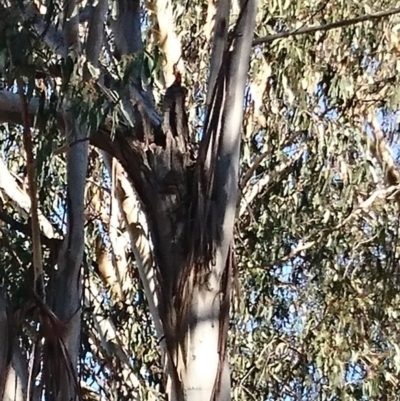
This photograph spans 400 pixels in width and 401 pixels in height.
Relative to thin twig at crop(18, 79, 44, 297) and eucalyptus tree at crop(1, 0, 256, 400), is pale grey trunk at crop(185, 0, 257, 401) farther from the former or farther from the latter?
thin twig at crop(18, 79, 44, 297)

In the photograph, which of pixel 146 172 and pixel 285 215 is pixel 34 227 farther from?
pixel 285 215

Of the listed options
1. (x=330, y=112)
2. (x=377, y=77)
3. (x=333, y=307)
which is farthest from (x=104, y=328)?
(x=377, y=77)

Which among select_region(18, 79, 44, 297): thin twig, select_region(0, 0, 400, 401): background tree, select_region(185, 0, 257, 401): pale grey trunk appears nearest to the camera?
select_region(185, 0, 257, 401): pale grey trunk

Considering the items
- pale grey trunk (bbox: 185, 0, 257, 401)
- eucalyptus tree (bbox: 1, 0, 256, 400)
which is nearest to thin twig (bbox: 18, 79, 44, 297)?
eucalyptus tree (bbox: 1, 0, 256, 400)

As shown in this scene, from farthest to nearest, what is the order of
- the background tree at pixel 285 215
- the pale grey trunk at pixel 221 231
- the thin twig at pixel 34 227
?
the background tree at pixel 285 215
the thin twig at pixel 34 227
the pale grey trunk at pixel 221 231

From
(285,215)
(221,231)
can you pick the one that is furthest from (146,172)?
(285,215)

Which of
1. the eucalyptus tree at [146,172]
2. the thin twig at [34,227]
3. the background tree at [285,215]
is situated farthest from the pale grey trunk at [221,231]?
the background tree at [285,215]

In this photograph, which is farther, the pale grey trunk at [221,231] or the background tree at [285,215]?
the background tree at [285,215]

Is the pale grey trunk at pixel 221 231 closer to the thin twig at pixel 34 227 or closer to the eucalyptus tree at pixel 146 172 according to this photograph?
the eucalyptus tree at pixel 146 172

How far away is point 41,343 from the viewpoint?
3.31 m

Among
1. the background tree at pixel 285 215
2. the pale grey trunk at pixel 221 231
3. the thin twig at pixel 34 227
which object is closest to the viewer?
the pale grey trunk at pixel 221 231

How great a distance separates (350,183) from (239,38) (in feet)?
8.43

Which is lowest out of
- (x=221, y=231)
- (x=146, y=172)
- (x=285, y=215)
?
(x=221, y=231)

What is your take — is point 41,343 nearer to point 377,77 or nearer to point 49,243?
point 49,243
